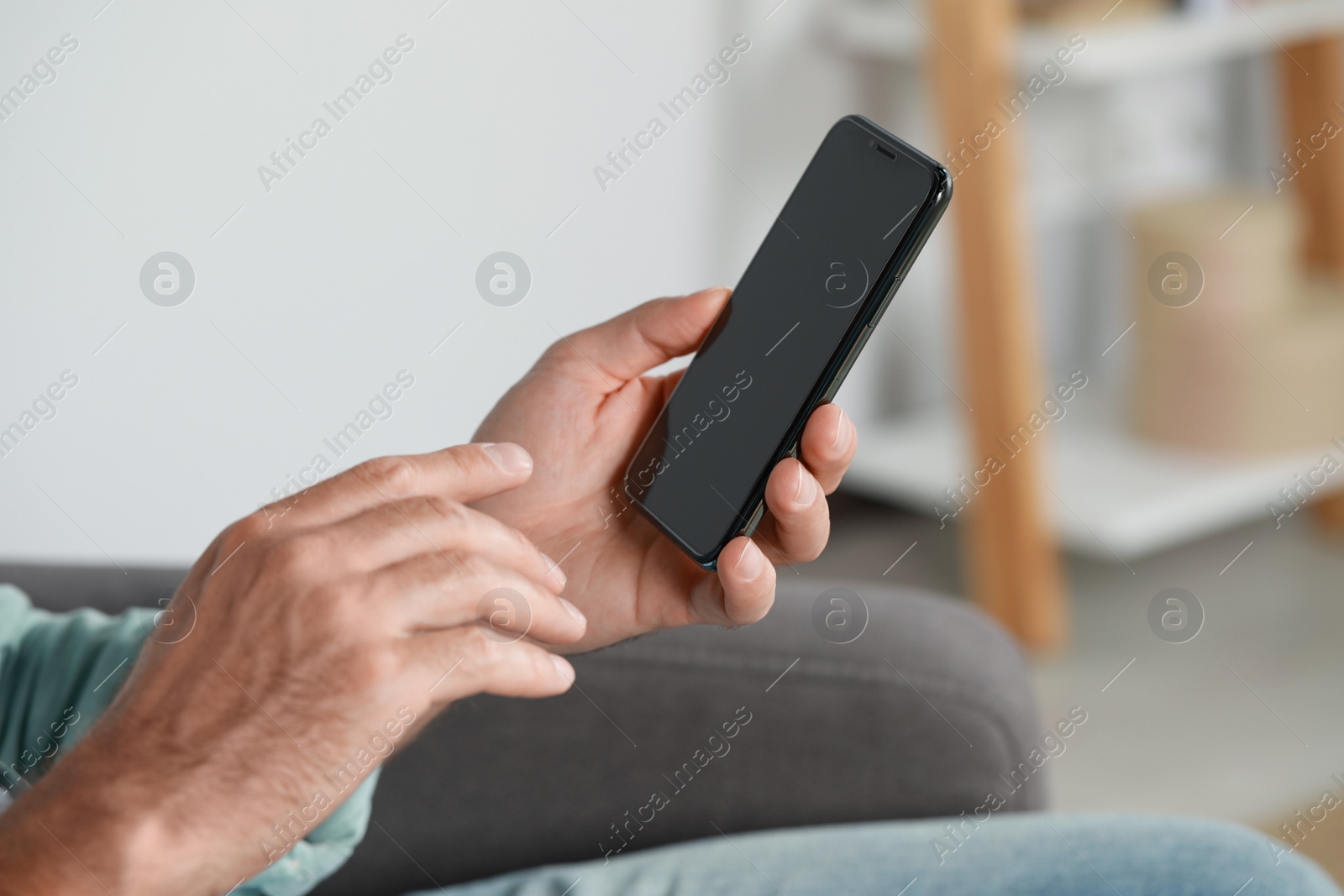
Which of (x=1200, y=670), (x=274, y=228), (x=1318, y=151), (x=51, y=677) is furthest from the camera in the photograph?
(x=1318, y=151)

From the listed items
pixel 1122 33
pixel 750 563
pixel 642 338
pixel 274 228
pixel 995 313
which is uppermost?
pixel 274 228

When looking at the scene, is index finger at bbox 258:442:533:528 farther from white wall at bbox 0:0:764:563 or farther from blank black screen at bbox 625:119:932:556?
white wall at bbox 0:0:764:563

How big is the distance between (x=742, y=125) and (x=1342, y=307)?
3.08 ft

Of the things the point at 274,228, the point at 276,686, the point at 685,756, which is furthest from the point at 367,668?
the point at 274,228

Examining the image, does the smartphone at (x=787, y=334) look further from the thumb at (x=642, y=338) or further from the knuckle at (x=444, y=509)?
the knuckle at (x=444, y=509)

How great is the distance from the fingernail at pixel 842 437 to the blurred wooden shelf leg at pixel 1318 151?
5.55 ft

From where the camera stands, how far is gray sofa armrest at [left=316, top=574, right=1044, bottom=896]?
2.48ft

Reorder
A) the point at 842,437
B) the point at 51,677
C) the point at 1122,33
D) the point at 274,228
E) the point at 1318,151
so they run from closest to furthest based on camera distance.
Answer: the point at 842,437, the point at 51,677, the point at 274,228, the point at 1122,33, the point at 1318,151

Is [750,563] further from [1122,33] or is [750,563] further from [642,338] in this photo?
[1122,33]

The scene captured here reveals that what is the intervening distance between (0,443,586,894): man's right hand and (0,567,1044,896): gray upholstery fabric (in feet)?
0.93

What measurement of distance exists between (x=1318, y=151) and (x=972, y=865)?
5.52 ft

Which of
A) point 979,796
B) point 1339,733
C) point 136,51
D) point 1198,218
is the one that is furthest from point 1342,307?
point 136,51

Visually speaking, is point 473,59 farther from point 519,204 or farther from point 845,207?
point 845,207

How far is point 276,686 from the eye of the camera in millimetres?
453
